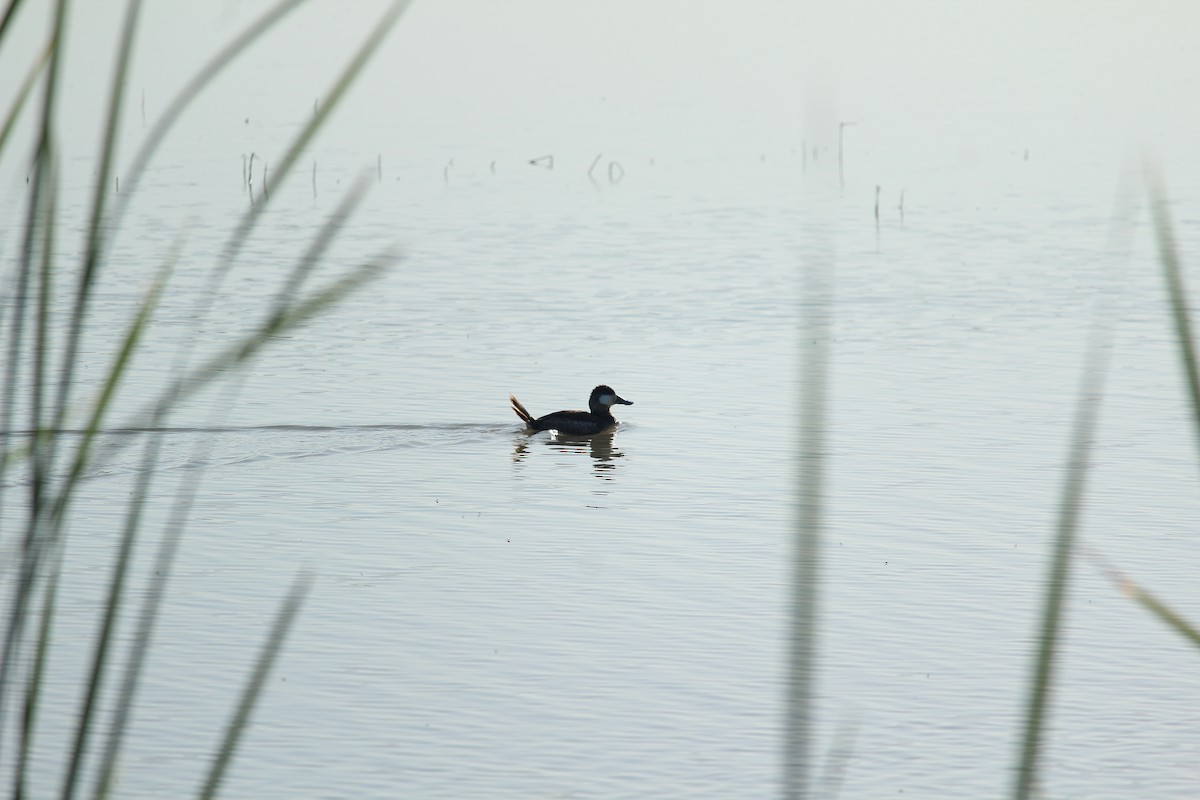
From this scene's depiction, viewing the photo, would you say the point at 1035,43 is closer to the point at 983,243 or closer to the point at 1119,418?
the point at 983,243

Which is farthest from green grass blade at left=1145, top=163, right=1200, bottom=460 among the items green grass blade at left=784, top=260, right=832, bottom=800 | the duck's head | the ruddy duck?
the duck's head

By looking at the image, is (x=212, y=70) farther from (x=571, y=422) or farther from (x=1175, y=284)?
(x=571, y=422)

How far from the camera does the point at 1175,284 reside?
145 cm

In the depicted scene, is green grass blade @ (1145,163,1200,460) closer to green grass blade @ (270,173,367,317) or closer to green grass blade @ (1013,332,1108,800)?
green grass blade @ (1013,332,1108,800)

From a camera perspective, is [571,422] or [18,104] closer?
[18,104]

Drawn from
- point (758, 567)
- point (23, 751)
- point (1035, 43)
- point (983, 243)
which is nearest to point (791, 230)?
point (983, 243)

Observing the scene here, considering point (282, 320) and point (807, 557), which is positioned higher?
point (282, 320)

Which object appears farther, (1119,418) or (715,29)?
(715,29)

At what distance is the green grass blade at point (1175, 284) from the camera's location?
1446 mm

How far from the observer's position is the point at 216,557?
873 cm

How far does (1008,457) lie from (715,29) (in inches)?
1804

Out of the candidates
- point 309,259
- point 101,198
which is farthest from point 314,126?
point 101,198

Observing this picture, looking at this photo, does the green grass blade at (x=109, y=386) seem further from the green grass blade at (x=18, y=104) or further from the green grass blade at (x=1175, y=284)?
the green grass blade at (x=1175, y=284)

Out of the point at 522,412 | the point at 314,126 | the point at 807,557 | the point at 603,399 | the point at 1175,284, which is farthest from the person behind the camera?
the point at 603,399
